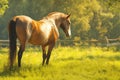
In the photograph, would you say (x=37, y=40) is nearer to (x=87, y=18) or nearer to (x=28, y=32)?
(x=28, y=32)

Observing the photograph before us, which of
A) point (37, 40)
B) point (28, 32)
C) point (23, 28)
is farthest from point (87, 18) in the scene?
point (23, 28)

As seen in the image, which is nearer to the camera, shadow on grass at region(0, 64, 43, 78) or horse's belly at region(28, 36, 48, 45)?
shadow on grass at region(0, 64, 43, 78)

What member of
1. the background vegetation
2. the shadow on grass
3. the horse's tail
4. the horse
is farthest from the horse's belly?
the background vegetation

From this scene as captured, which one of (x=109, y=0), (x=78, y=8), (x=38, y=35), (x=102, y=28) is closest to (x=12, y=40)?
(x=38, y=35)

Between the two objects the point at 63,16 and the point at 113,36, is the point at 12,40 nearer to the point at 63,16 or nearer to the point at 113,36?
the point at 63,16

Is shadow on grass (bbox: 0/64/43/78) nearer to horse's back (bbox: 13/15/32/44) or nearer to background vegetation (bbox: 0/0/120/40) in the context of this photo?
horse's back (bbox: 13/15/32/44)

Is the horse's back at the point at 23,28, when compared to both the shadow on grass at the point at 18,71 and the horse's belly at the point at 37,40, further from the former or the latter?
the shadow on grass at the point at 18,71

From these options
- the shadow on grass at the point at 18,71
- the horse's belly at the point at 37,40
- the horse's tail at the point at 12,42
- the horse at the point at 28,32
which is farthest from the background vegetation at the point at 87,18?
the horse's tail at the point at 12,42

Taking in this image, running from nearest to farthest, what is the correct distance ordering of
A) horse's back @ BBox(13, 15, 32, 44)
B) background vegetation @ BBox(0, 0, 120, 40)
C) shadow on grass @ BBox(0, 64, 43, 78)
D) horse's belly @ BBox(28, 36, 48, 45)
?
shadow on grass @ BBox(0, 64, 43, 78), horse's back @ BBox(13, 15, 32, 44), horse's belly @ BBox(28, 36, 48, 45), background vegetation @ BBox(0, 0, 120, 40)

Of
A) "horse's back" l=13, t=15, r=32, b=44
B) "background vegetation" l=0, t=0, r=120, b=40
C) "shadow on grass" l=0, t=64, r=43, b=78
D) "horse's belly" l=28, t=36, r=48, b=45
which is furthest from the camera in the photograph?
"background vegetation" l=0, t=0, r=120, b=40

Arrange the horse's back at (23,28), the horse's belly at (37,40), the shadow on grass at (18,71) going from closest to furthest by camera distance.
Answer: the shadow on grass at (18,71) < the horse's back at (23,28) < the horse's belly at (37,40)

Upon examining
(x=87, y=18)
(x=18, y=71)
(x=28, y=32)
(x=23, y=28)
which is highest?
(x=87, y=18)

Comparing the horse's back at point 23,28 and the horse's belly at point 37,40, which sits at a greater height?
the horse's back at point 23,28

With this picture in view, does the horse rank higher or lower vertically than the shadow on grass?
higher
